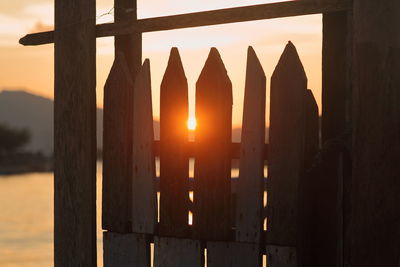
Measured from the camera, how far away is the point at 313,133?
427 centimetres

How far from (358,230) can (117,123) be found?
1.60m

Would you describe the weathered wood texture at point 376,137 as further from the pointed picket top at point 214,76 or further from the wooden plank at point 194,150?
the pointed picket top at point 214,76

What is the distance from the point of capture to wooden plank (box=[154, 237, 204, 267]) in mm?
4500

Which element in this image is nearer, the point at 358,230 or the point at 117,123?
the point at 358,230

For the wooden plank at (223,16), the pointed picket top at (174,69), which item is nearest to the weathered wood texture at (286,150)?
the wooden plank at (223,16)

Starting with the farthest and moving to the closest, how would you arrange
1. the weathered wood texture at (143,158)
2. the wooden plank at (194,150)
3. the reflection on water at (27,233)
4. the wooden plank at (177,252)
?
the reflection on water at (27,233) < the weathered wood texture at (143,158) < the wooden plank at (177,252) < the wooden plank at (194,150)

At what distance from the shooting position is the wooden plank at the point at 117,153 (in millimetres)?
4707

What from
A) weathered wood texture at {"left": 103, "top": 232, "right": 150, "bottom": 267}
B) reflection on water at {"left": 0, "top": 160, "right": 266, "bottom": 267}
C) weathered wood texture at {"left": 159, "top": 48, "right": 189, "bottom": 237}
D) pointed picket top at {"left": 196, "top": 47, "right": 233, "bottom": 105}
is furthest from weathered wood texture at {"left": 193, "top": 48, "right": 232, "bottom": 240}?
reflection on water at {"left": 0, "top": 160, "right": 266, "bottom": 267}

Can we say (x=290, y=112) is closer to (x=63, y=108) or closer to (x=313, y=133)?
(x=313, y=133)

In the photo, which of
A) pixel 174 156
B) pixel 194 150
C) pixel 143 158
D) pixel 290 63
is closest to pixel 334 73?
pixel 290 63

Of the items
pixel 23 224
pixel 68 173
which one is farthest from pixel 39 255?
pixel 68 173

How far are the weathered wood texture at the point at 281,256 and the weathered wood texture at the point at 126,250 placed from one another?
33.2 inches

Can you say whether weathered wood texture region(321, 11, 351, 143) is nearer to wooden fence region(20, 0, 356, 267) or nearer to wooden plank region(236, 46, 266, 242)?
wooden fence region(20, 0, 356, 267)

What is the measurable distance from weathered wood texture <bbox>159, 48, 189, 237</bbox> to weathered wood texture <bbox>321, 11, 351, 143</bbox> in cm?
83
